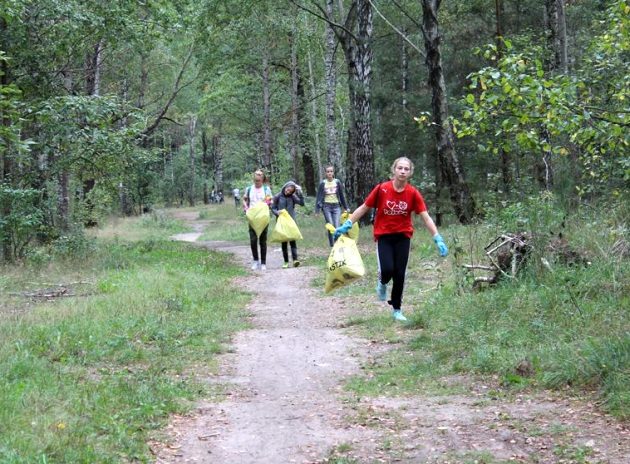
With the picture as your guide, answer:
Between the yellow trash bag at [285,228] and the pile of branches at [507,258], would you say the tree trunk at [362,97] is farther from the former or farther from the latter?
the pile of branches at [507,258]

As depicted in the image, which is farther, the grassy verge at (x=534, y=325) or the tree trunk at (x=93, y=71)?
the tree trunk at (x=93, y=71)

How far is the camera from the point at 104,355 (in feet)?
24.2

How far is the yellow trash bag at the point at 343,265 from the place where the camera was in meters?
9.08

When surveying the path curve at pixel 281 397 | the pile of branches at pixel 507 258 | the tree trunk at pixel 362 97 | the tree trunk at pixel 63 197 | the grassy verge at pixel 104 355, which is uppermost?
the tree trunk at pixel 362 97

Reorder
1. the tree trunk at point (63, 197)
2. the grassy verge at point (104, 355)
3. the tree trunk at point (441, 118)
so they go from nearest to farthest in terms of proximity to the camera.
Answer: the grassy verge at point (104, 355) → the tree trunk at point (441, 118) → the tree trunk at point (63, 197)

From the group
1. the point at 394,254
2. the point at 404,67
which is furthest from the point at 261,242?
the point at 404,67

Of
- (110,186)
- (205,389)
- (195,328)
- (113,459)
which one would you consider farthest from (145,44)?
(113,459)

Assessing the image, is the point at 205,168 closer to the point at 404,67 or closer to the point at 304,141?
the point at 304,141

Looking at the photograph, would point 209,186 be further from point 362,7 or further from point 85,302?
point 85,302

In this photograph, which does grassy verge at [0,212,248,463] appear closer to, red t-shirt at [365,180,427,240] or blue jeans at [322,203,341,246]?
red t-shirt at [365,180,427,240]

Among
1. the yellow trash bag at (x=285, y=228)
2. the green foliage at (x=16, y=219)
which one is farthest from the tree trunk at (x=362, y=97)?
the green foliage at (x=16, y=219)

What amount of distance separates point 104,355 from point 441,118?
11.3 metres

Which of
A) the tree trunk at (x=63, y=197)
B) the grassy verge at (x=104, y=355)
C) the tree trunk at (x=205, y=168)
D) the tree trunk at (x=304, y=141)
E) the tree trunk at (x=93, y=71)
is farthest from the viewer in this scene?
the tree trunk at (x=205, y=168)

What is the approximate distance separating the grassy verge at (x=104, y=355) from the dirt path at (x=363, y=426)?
1.13 ft
